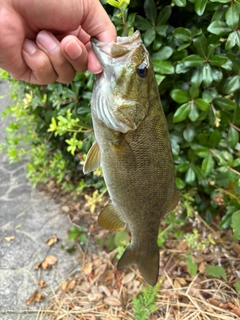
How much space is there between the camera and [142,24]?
6.59 feet

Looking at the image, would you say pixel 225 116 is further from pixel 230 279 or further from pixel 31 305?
pixel 31 305

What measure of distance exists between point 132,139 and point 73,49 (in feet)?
1.53

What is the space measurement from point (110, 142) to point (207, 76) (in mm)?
804

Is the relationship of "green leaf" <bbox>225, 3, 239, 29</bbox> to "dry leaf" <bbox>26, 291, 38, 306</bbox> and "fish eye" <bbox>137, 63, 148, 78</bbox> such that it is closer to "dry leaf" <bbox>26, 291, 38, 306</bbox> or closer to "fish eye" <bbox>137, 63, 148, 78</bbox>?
"fish eye" <bbox>137, 63, 148, 78</bbox>

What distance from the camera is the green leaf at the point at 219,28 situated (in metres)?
1.80

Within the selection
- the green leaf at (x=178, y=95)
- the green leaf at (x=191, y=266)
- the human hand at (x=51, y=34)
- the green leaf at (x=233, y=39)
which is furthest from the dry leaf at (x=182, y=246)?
the human hand at (x=51, y=34)

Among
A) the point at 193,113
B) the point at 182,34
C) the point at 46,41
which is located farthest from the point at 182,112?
the point at 46,41

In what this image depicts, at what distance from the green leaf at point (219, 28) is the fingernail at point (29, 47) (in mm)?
927

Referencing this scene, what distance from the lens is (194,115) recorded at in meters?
2.05

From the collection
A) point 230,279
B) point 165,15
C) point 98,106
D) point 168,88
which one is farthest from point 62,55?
point 230,279

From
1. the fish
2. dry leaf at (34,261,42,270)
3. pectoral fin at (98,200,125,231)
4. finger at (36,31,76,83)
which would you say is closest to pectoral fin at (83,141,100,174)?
the fish

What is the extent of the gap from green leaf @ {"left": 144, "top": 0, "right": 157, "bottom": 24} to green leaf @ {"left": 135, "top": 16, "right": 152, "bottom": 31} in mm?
28

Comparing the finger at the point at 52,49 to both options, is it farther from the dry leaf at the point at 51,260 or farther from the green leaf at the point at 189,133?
the dry leaf at the point at 51,260

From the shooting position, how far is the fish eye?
4.55 feet
